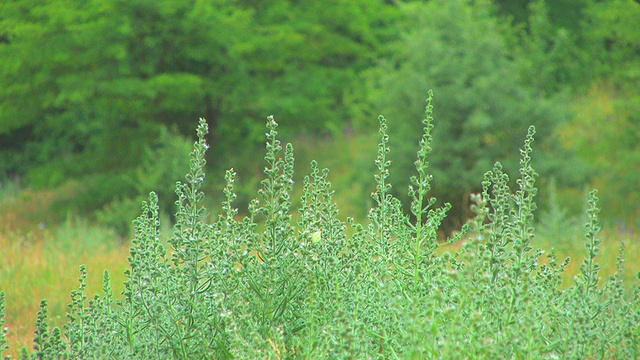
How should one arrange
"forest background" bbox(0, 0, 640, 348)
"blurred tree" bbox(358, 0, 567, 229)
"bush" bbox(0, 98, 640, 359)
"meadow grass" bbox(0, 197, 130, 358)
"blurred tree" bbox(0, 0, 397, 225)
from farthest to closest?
1. "blurred tree" bbox(0, 0, 397, 225)
2. "forest background" bbox(0, 0, 640, 348)
3. "blurred tree" bbox(358, 0, 567, 229)
4. "meadow grass" bbox(0, 197, 130, 358)
5. "bush" bbox(0, 98, 640, 359)

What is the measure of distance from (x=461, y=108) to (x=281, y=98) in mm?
4138

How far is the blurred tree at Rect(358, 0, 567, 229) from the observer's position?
37.4 ft

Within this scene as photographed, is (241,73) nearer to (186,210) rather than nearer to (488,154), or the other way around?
(488,154)

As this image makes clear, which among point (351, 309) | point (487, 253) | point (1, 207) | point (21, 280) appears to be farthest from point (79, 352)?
point (1, 207)

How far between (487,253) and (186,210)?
110 centimetres

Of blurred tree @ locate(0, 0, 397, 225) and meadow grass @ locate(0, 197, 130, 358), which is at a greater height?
blurred tree @ locate(0, 0, 397, 225)

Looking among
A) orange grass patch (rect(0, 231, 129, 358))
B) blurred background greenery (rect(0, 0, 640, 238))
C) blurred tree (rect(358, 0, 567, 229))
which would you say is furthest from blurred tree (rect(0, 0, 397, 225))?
orange grass patch (rect(0, 231, 129, 358))

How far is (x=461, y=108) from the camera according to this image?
1157cm

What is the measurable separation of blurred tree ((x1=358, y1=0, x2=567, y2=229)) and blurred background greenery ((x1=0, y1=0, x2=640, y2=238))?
24 millimetres

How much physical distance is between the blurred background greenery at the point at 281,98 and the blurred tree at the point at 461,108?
2cm

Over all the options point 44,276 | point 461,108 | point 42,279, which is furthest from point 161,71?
point 42,279

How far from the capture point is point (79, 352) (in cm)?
304

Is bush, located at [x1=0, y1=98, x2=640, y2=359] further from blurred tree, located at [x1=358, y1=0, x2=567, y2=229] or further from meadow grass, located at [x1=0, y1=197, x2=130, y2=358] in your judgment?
blurred tree, located at [x1=358, y1=0, x2=567, y2=229]

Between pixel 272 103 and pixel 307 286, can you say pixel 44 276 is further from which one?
→ pixel 272 103
